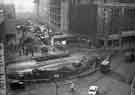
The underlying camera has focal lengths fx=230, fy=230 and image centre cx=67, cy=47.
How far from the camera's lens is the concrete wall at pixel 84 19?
2885mm

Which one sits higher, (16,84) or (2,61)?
(2,61)

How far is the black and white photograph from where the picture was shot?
2.72 meters

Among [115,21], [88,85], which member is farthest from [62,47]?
[115,21]

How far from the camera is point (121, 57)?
321cm

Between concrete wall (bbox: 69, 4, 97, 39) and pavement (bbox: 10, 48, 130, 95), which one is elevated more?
concrete wall (bbox: 69, 4, 97, 39)

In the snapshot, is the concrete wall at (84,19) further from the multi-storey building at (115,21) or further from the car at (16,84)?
the car at (16,84)

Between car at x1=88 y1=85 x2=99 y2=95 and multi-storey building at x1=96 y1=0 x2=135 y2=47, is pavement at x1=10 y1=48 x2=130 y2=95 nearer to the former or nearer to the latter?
car at x1=88 y1=85 x2=99 y2=95

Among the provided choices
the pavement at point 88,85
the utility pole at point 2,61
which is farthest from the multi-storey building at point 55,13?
the pavement at point 88,85

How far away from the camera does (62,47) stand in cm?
285

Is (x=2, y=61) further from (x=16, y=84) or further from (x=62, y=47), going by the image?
(x=62, y=47)

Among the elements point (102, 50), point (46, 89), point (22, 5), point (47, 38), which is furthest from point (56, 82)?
point (22, 5)

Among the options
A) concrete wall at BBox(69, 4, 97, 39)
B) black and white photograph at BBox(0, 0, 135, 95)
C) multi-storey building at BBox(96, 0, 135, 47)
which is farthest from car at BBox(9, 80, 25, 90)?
multi-storey building at BBox(96, 0, 135, 47)

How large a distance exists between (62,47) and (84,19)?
18.2 inches

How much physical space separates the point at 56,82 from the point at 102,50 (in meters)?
0.76
